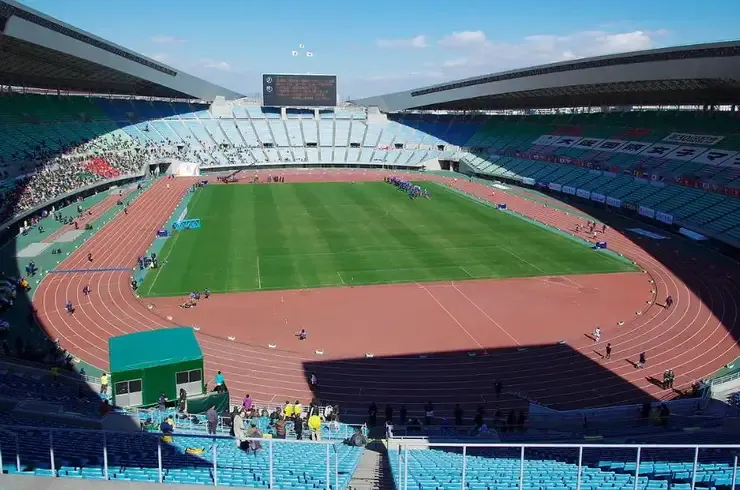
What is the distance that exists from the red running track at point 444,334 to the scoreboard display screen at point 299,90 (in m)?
52.3

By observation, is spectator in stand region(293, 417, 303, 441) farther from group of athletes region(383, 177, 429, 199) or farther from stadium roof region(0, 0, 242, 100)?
group of athletes region(383, 177, 429, 199)

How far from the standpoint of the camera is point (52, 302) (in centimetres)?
2506

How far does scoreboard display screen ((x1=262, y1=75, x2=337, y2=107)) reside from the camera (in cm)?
7925

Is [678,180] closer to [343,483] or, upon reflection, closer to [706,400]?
[706,400]

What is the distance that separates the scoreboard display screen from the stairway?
2860 inches

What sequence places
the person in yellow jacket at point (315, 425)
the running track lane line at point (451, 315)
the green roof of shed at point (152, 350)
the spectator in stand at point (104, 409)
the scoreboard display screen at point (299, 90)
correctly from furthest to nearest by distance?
the scoreboard display screen at point (299, 90) → the running track lane line at point (451, 315) → the green roof of shed at point (152, 350) → the spectator in stand at point (104, 409) → the person in yellow jacket at point (315, 425)

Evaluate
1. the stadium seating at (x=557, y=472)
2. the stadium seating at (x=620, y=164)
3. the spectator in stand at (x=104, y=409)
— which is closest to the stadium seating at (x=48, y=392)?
the spectator in stand at (x=104, y=409)

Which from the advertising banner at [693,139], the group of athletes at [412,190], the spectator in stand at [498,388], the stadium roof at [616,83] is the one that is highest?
the stadium roof at [616,83]

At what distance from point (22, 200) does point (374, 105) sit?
191ft

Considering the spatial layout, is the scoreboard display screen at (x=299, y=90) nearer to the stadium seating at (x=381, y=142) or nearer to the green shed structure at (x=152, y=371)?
the stadium seating at (x=381, y=142)

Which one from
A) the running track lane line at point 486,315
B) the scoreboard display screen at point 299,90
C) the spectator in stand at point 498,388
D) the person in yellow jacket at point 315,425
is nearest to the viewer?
the person in yellow jacket at point 315,425

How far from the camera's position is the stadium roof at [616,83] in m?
37.5

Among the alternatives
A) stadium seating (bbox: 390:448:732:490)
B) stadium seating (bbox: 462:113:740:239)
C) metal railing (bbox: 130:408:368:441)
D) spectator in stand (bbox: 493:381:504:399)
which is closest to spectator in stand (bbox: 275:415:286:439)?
metal railing (bbox: 130:408:368:441)

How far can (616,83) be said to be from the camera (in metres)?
47.1
